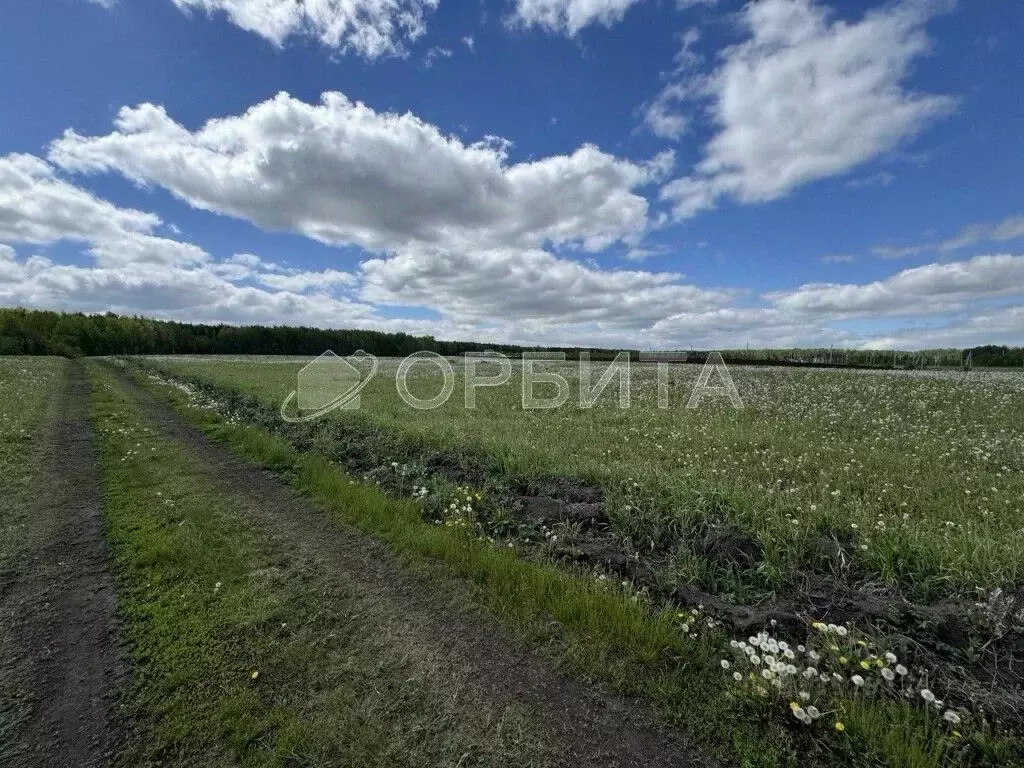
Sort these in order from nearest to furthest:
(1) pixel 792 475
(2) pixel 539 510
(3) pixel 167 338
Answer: (2) pixel 539 510 < (1) pixel 792 475 < (3) pixel 167 338

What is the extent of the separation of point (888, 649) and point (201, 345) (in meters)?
130

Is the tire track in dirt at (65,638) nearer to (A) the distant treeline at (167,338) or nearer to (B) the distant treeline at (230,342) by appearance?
(B) the distant treeline at (230,342)

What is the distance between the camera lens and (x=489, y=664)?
408 cm

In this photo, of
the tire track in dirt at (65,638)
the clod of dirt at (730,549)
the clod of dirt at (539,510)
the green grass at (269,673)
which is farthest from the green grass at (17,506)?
the clod of dirt at (730,549)

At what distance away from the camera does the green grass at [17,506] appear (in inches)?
144

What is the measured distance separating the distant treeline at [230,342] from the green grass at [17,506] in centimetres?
5426

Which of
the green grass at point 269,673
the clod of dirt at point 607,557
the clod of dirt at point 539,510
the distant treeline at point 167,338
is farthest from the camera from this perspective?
the distant treeline at point 167,338

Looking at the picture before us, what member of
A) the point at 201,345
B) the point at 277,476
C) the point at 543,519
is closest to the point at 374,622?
the point at 543,519

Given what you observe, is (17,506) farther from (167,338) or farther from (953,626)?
(167,338)

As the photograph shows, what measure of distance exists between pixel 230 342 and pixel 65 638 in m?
123

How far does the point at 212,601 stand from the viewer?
5.06m

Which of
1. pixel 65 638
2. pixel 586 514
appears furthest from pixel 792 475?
pixel 65 638

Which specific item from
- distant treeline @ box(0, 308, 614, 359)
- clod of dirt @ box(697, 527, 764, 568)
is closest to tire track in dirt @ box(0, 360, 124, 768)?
clod of dirt @ box(697, 527, 764, 568)

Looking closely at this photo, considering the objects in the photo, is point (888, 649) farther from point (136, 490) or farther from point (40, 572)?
point (136, 490)
